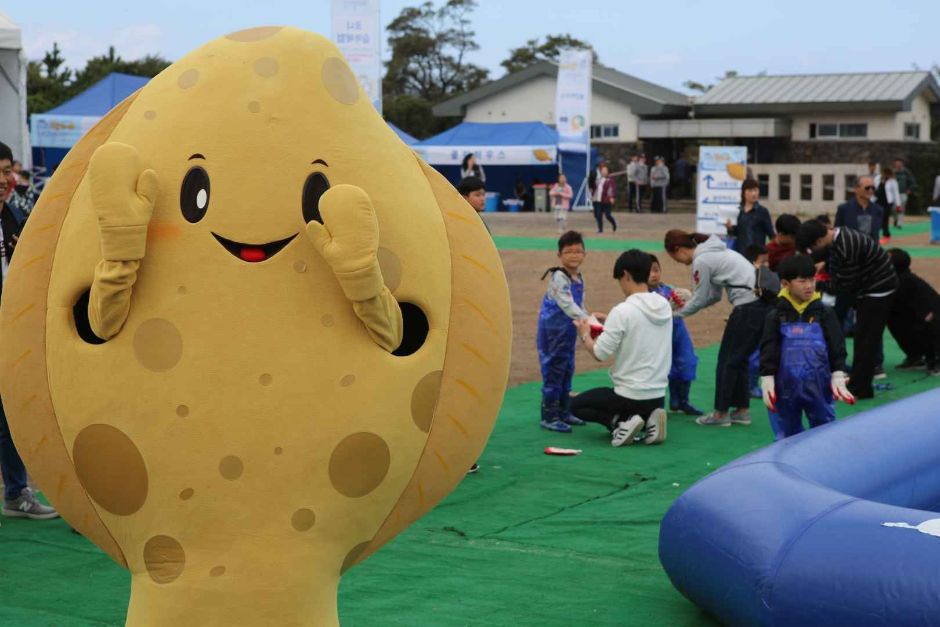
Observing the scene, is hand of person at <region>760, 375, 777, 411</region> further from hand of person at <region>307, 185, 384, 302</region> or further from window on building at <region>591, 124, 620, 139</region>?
window on building at <region>591, 124, 620, 139</region>

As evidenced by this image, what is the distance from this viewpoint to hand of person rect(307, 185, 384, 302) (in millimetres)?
3150

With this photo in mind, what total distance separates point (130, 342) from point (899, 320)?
10220mm

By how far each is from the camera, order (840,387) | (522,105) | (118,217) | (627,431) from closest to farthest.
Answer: (118,217)
(840,387)
(627,431)
(522,105)

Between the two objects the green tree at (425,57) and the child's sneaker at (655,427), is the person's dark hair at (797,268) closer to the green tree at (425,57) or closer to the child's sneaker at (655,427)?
the child's sneaker at (655,427)

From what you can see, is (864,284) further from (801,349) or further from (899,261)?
(801,349)

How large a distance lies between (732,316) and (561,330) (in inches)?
59.3

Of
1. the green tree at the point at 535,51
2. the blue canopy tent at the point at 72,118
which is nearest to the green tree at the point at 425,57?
the green tree at the point at 535,51

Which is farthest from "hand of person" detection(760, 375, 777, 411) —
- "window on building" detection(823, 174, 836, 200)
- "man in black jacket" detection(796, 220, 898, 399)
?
"window on building" detection(823, 174, 836, 200)

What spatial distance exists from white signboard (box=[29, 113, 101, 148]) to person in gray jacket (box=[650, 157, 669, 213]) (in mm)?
16230

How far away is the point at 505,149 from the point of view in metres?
37.2

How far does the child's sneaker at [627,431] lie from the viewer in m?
8.78

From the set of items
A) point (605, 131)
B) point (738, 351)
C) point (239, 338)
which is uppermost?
point (605, 131)

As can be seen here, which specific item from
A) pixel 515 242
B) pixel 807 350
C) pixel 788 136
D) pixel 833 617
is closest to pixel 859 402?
pixel 807 350

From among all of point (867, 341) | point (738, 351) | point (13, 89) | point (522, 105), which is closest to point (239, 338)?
point (738, 351)
